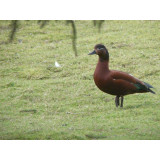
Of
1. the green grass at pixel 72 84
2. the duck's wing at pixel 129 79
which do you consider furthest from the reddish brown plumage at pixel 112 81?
the green grass at pixel 72 84

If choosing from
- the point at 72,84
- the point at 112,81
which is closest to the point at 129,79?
the point at 112,81

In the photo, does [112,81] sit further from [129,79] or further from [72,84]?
[72,84]

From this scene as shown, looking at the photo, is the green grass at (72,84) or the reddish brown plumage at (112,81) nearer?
the green grass at (72,84)

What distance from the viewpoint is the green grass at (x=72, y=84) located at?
8.56 metres

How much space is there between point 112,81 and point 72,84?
3.37m

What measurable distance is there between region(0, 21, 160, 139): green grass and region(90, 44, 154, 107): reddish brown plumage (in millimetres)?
526

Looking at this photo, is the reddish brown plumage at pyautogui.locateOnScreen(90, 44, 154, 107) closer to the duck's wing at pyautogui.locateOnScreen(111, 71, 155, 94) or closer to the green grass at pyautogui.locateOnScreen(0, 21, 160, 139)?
the duck's wing at pyautogui.locateOnScreen(111, 71, 155, 94)

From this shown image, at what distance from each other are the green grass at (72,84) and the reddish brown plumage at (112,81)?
526 mm

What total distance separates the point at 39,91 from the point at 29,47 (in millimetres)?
4974

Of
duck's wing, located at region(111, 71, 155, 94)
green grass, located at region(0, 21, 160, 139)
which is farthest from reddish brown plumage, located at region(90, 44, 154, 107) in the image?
green grass, located at region(0, 21, 160, 139)

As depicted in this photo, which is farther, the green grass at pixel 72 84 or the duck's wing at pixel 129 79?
the duck's wing at pixel 129 79

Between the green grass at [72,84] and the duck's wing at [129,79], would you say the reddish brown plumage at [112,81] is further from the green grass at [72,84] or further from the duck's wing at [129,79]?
the green grass at [72,84]

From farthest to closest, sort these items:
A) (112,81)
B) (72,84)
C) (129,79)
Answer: (72,84) < (129,79) < (112,81)

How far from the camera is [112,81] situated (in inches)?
360
